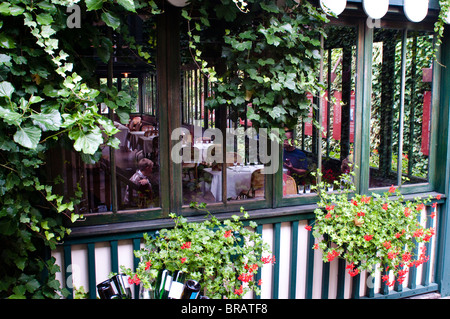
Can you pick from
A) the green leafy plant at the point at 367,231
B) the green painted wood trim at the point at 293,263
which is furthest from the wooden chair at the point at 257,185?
the green leafy plant at the point at 367,231

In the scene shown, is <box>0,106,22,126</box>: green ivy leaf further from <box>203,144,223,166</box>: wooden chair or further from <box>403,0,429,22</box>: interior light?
<box>403,0,429,22</box>: interior light

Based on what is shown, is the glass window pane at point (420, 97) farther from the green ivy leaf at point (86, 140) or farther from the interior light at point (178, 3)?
the green ivy leaf at point (86, 140)

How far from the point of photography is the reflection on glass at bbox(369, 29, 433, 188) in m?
4.19

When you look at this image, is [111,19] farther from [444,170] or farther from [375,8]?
[444,170]

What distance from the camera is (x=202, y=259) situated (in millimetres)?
2641

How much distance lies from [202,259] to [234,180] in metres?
2.03

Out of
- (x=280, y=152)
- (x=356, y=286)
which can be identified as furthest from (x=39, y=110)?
(x=356, y=286)

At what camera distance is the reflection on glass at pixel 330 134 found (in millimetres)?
4031

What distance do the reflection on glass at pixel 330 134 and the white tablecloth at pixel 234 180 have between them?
1.44ft

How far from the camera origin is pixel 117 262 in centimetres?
306

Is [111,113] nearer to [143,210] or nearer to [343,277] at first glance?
[143,210]

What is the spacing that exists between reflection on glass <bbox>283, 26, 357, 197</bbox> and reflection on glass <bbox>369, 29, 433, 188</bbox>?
0.32 metres

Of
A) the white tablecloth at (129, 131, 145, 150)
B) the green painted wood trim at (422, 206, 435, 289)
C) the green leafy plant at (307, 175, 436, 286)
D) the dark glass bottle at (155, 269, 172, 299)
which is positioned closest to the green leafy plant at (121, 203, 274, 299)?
the dark glass bottle at (155, 269, 172, 299)

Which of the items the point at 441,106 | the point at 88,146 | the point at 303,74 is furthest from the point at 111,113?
the point at 441,106
